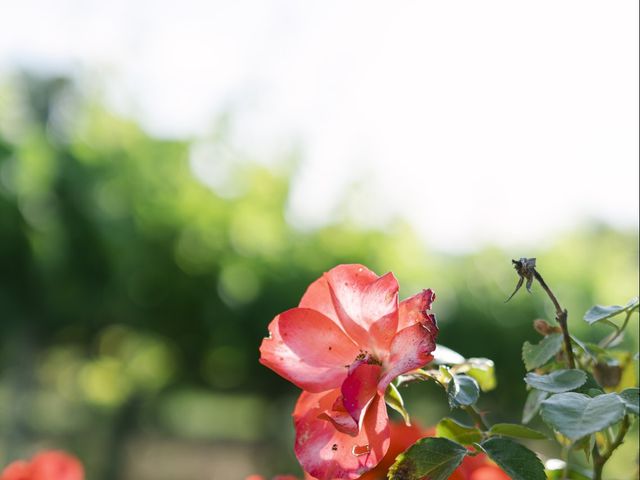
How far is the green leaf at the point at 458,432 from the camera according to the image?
0.44 metres

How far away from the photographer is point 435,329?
0.36 metres

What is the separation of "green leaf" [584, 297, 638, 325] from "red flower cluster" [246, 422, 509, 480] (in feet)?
0.33

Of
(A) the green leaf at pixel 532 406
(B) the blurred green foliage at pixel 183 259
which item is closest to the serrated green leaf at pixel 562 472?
(A) the green leaf at pixel 532 406

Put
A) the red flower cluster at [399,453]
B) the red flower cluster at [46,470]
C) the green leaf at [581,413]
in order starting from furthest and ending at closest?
the red flower cluster at [46,470] → the red flower cluster at [399,453] → the green leaf at [581,413]

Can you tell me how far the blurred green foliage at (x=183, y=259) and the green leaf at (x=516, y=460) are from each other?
4622mm

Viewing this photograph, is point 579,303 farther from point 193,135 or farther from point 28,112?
point 28,112

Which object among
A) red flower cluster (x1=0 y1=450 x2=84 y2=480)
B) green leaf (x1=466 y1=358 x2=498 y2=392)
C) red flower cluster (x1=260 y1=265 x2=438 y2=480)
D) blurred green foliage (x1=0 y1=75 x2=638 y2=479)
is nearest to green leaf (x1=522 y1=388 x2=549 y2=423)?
green leaf (x1=466 y1=358 x2=498 y2=392)

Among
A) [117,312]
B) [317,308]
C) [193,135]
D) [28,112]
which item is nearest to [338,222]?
[193,135]

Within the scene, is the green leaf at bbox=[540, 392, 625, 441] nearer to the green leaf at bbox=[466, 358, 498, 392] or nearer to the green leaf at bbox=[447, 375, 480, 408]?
the green leaf at bbox=[447, 375, 480, 408]

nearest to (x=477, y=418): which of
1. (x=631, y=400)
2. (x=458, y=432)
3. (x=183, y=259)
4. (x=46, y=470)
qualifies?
(x=458, y=432)

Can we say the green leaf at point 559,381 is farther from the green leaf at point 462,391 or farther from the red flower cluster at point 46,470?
the red flower cluster at point 46,470

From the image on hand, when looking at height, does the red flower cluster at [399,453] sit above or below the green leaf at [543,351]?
below

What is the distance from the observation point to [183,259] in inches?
213

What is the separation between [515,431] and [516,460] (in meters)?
0.06
